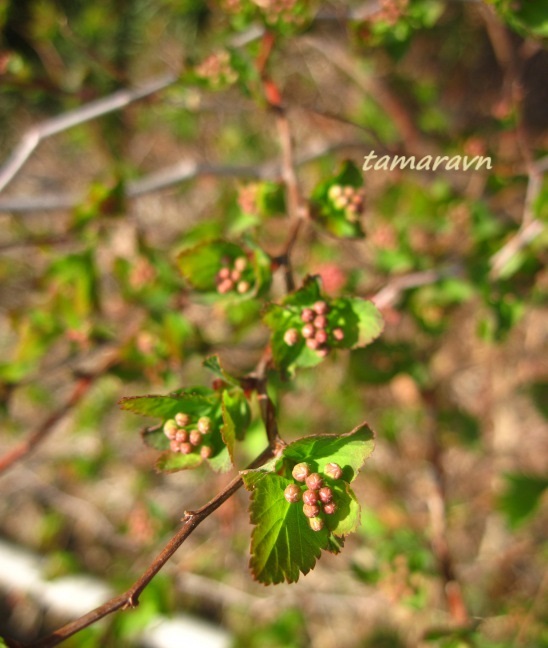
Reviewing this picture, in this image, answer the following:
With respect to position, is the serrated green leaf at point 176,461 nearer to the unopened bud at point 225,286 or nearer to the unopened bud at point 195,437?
the unopened bud at point 195,437

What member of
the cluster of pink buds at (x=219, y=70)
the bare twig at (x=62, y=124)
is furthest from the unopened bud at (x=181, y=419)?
the bare twig at (x=62, y=124)

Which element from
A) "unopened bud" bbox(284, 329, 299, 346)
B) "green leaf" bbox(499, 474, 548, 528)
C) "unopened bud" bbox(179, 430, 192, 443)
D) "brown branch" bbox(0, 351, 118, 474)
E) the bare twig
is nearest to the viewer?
"unopened bud" bbox(179, 430, 192, 443)

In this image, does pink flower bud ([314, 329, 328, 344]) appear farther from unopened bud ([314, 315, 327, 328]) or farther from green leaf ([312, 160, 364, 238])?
green leaf ([312, 160, 364, 238])

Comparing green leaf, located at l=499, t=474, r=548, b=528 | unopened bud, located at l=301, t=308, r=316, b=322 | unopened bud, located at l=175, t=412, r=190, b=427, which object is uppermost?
unopened bud, located at l=301, t=308, r=316, b=322

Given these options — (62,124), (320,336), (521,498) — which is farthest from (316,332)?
(521,498)

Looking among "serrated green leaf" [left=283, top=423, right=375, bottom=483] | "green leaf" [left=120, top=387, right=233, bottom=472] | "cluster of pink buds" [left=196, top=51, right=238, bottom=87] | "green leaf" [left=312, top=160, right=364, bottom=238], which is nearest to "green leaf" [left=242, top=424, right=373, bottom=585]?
"serrated green leaf" [left=283, top=423, right=375, bottom=483]

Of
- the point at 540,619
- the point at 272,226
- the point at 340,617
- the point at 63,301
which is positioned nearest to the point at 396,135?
the point at 272,226
